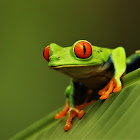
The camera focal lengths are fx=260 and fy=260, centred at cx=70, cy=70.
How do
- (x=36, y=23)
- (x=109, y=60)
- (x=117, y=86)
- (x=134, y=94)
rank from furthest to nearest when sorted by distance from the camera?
(x=36, y=23) < (x=109, y=60) < (x=117, y=86) < (x=134, y=94)

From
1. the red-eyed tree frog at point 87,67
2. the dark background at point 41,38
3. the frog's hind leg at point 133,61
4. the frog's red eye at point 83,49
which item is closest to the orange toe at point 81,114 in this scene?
the red-eyed tree frog at point 87,67

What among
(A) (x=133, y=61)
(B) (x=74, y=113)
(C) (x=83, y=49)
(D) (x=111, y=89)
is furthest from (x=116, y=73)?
(A) (x=133, y=61)

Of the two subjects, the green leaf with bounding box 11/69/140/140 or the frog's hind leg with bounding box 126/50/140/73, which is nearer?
the green leaf with bounding box 11/69/140/140

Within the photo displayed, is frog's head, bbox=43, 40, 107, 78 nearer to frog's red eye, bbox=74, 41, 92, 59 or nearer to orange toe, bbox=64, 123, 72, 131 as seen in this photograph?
frog's red eye, bbox=74, 41, 92, 59

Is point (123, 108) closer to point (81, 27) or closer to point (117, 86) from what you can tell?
point (117, 86)

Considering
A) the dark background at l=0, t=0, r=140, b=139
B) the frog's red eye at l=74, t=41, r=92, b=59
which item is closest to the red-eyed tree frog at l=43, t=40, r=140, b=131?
the frog's red eye at l=74, t=41, r=92, b=59

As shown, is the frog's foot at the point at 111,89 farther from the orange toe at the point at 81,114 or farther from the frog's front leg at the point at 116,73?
the orange toe at the point at 81,114

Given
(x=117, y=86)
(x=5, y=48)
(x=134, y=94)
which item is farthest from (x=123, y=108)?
(x=5, y=48)
